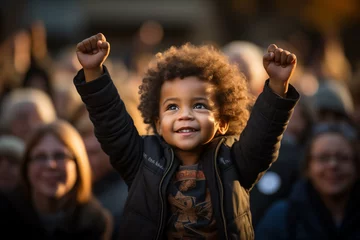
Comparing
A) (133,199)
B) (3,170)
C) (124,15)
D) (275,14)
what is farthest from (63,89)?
(124,15)

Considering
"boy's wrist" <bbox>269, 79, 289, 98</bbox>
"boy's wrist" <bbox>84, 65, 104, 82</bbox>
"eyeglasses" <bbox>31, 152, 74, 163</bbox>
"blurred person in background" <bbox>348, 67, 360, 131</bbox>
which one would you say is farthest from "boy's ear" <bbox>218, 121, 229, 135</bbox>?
"blurred person in background" <bbox>348, 67, 360, 131</bbox>

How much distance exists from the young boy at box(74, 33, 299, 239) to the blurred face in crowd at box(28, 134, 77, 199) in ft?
6.20

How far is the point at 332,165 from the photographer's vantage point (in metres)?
5.89

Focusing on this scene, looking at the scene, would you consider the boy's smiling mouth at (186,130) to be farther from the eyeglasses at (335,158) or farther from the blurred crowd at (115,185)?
the eyeglasses at (335,158)

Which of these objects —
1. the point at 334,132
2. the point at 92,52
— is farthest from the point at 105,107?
the point at 334,132

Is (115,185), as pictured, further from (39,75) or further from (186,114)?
(39,75)

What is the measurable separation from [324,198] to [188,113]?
7.45ft

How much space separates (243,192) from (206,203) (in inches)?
8.8

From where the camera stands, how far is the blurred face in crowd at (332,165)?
5.87m

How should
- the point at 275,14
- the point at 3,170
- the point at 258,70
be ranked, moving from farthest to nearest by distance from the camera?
the point at 275,14 → the point at 258,70 → the point at 3,170

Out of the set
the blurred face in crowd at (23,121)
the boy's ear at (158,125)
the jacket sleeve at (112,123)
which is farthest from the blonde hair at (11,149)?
the jacket sleeve at (112,123)

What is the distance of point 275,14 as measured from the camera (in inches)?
1073

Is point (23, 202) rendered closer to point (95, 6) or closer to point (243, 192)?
point (243, 192)

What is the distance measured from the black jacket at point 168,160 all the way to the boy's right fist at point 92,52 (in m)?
0.07
